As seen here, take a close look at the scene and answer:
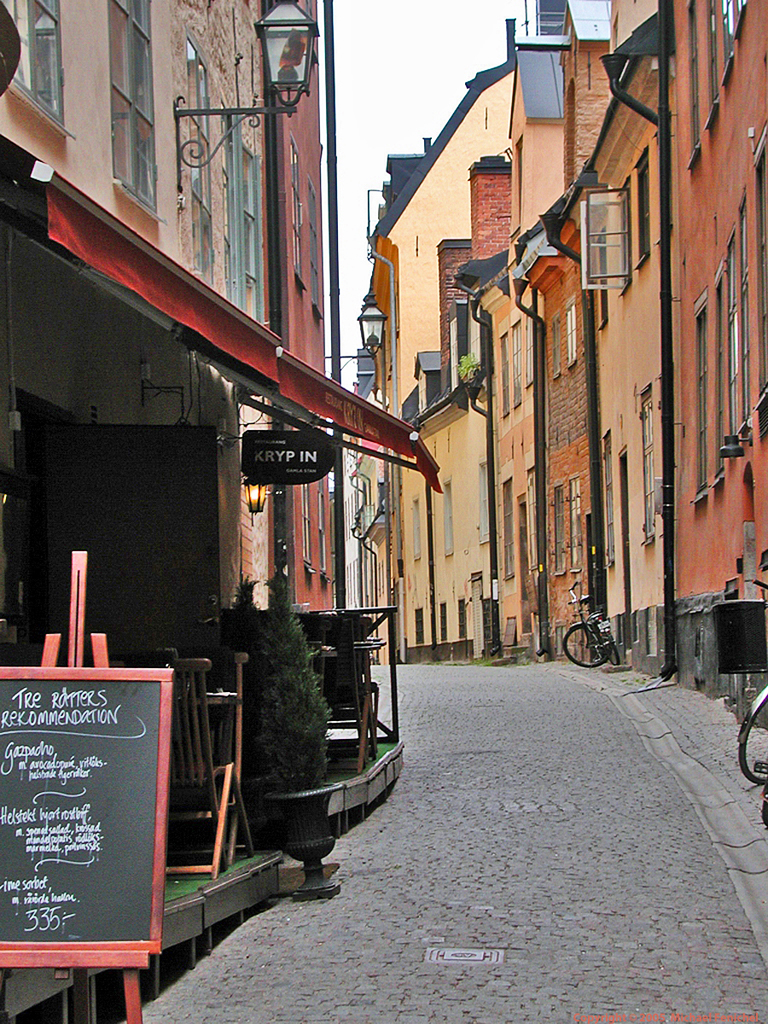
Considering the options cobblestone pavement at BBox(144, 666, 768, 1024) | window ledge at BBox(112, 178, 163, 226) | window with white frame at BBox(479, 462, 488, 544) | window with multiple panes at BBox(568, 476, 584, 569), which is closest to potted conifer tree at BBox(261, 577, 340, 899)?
cobblestone pavement at BBox(144, 666, 768, 1024)

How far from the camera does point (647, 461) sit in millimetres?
20969

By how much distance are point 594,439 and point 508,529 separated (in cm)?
860

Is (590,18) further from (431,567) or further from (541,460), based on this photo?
(431,567)

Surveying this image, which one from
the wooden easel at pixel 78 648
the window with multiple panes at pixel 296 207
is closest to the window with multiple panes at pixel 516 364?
the window with multiple panes at pixel 296 207

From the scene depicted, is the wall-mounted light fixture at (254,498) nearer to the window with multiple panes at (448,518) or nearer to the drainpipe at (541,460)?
the drainpipe at (541,460)

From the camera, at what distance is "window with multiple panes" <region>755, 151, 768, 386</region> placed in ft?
41.1

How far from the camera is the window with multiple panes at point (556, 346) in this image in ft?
92.5

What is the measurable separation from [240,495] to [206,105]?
3.67m

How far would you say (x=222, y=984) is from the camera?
631 centimetres

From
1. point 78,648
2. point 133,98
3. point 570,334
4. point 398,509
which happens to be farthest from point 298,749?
point 398,509

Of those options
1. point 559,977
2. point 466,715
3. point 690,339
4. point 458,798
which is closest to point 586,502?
point 690,339

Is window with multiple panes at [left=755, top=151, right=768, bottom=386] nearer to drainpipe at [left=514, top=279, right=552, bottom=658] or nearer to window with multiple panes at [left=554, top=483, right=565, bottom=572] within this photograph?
window with multiple panes at [left=554, top=483, right=565, bottom=572]

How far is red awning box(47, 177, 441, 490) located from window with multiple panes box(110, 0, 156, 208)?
6.63 ft

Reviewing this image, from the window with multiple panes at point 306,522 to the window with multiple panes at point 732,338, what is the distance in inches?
301
